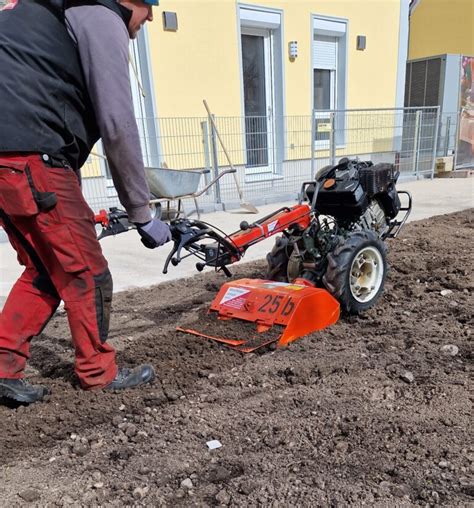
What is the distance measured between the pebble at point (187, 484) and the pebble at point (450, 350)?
1715 millimetres

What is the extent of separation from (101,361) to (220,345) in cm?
79

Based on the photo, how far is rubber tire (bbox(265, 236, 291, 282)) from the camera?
3.69 metres

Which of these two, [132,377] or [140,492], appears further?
[132,377]

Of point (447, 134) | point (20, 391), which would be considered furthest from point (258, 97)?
point (20, 391)

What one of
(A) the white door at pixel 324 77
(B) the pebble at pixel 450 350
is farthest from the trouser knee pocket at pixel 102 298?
(A) the white door at pixel 324 77

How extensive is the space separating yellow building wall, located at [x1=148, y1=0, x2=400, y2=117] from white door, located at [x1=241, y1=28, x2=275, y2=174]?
1.16 ft

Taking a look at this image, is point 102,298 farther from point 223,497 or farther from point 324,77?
point 324,77

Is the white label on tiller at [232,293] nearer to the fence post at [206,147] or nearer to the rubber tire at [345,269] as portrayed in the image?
the rubber tire at [345,269]

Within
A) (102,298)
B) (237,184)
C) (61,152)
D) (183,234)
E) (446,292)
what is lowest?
(446,292)

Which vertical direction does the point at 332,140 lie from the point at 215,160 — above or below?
above

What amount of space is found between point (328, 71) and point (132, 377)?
32.7ft

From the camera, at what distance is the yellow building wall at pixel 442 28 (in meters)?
15.8

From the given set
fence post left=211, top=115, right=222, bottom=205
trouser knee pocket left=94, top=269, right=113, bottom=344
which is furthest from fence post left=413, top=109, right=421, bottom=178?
trouser knee pocket left=94, top=269, right=113, bottom=344

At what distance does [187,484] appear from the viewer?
6.33 feet
